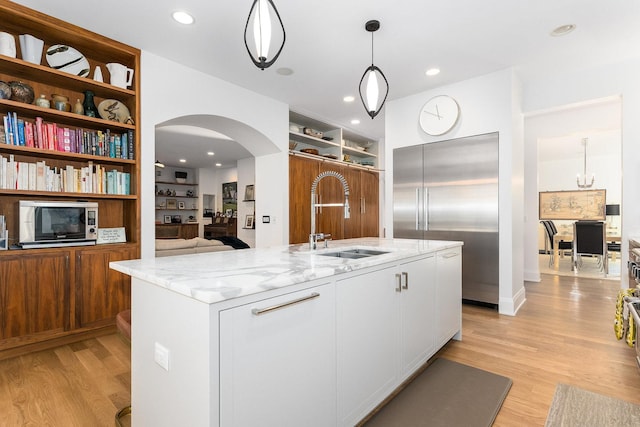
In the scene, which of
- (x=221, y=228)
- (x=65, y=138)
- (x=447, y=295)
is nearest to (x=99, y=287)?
(x=65, y=138)

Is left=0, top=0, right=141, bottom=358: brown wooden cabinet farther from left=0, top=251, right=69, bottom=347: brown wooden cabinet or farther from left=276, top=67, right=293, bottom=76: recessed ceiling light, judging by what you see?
left=276, top=67, right=293, bottom=76: recessed ceiling light

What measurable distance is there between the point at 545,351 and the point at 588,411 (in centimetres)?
83

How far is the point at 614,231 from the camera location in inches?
320

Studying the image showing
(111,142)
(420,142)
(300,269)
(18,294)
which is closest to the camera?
(300,269)

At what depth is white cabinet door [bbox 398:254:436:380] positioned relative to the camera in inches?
76.9

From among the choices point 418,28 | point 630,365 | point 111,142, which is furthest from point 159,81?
point 630,365

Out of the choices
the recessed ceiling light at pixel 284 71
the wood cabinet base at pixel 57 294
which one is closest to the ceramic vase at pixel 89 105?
the wood cabinet base at pixel 57 294

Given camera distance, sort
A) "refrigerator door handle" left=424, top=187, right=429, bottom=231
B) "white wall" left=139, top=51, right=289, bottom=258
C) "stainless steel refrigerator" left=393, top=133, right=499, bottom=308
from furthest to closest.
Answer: "refrigerator door handle" left=424, top=187, right=429, bottom=231, "stainless steel refrigerator" left=393, top=133, right=499, bottom=308, "white wall" left=139, top=51, right=289, bottom=258

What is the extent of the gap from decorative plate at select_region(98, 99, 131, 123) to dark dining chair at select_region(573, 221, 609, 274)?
7.48 metres

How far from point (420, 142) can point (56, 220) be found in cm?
402

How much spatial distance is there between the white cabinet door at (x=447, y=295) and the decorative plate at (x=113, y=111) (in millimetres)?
3143

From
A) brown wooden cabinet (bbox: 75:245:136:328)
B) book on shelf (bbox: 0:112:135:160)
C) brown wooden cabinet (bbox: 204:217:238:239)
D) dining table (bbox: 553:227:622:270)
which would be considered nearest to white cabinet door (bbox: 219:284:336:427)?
brown wooden cabinet (bbox: 75:245:136:328)

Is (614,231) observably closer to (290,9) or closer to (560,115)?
(560,115)

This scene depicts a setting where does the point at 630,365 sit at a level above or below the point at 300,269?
below
